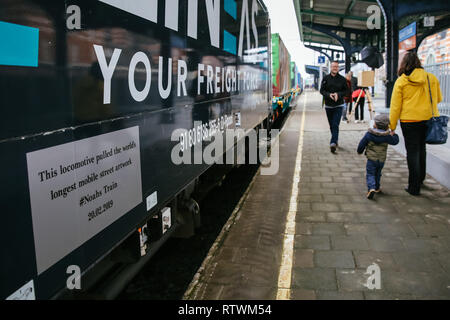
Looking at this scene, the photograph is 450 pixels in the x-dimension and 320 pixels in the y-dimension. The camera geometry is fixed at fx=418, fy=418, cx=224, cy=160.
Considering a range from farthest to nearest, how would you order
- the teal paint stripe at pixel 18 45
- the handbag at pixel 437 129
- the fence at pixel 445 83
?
the fence at pixel 445 83, the handbag at pixel 437 129, the teal paint stripe at pixel 18 45

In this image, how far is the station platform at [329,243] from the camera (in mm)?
3184

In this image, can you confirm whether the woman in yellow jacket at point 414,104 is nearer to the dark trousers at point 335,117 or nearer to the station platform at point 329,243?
the station platform at point 329,243

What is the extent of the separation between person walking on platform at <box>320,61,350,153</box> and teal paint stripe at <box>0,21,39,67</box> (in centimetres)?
769

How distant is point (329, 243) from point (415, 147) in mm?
2254

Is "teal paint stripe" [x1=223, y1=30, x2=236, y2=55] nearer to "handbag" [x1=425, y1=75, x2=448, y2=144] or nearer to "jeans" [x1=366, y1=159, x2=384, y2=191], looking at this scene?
"jeans" [x1=366, y1=159, x2=384, y2=191]

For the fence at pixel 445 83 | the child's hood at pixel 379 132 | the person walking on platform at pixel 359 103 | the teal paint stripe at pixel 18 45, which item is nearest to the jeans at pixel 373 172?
the child's hood at pixel 379 132

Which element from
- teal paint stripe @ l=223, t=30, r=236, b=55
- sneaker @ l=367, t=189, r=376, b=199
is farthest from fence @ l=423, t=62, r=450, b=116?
teal paint stripe @ l=223, t=30, r=236, b=55

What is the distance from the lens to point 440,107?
9164mm

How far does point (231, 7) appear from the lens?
4.98m

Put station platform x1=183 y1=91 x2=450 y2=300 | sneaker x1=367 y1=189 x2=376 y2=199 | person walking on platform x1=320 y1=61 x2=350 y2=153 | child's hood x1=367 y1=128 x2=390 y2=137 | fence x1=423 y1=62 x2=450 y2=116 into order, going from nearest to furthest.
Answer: station platform x1=183 y1=91 x2=450 y2=300 → child's hood x1=367 y1=128 x2=390 y2=137 → sneaker x1=367 y1=189 x2=376 y2=199 → person walking on platform x1=320 y1=61 x2=350 y2=153 → fence x1=423 y1=62 x2=450 y2=116

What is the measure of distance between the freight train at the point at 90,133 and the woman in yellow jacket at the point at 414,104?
298cm

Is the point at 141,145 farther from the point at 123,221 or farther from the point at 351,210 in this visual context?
the point at 351,210

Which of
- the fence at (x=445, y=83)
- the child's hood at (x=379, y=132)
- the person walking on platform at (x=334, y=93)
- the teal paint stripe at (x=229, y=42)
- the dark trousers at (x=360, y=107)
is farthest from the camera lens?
the dark trousers at (x=360, y=107)

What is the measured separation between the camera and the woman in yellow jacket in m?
5.25
